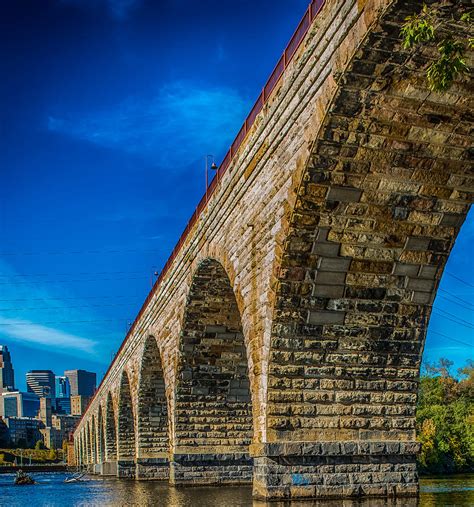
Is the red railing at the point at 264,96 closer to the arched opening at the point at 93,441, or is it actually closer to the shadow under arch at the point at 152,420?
the shadow under arch at the point at 152,420

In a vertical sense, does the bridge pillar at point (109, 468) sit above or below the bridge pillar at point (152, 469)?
below

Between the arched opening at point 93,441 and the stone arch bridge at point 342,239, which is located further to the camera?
the arched opening at point 93,441

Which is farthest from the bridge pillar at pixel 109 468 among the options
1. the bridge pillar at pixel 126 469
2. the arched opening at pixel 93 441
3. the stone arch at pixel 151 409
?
the stone arch at pixel 151 409

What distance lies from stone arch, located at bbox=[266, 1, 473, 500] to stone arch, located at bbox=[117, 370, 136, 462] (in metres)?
26.8

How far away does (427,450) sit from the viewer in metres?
33.8

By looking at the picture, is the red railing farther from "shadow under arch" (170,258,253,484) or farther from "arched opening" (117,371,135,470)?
"arched opening" (117,371,135,470)

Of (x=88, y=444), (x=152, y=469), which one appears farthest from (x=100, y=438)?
(x=152, y=469)

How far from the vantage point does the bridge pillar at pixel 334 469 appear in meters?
12.8

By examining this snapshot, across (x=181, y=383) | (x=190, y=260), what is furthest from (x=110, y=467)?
(x=190, y=260)

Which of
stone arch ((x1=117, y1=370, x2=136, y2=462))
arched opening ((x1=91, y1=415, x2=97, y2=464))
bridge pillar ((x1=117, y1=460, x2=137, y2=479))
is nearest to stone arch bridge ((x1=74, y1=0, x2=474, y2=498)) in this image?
bridge pillar ((x1=117, y1=460, x2=137, y2=479))

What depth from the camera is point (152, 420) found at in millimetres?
31828

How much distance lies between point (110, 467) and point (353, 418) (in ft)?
122

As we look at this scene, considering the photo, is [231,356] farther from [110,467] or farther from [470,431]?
[110,467]

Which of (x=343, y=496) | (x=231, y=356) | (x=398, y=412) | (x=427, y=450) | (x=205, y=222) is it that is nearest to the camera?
(x=343, y=496)
